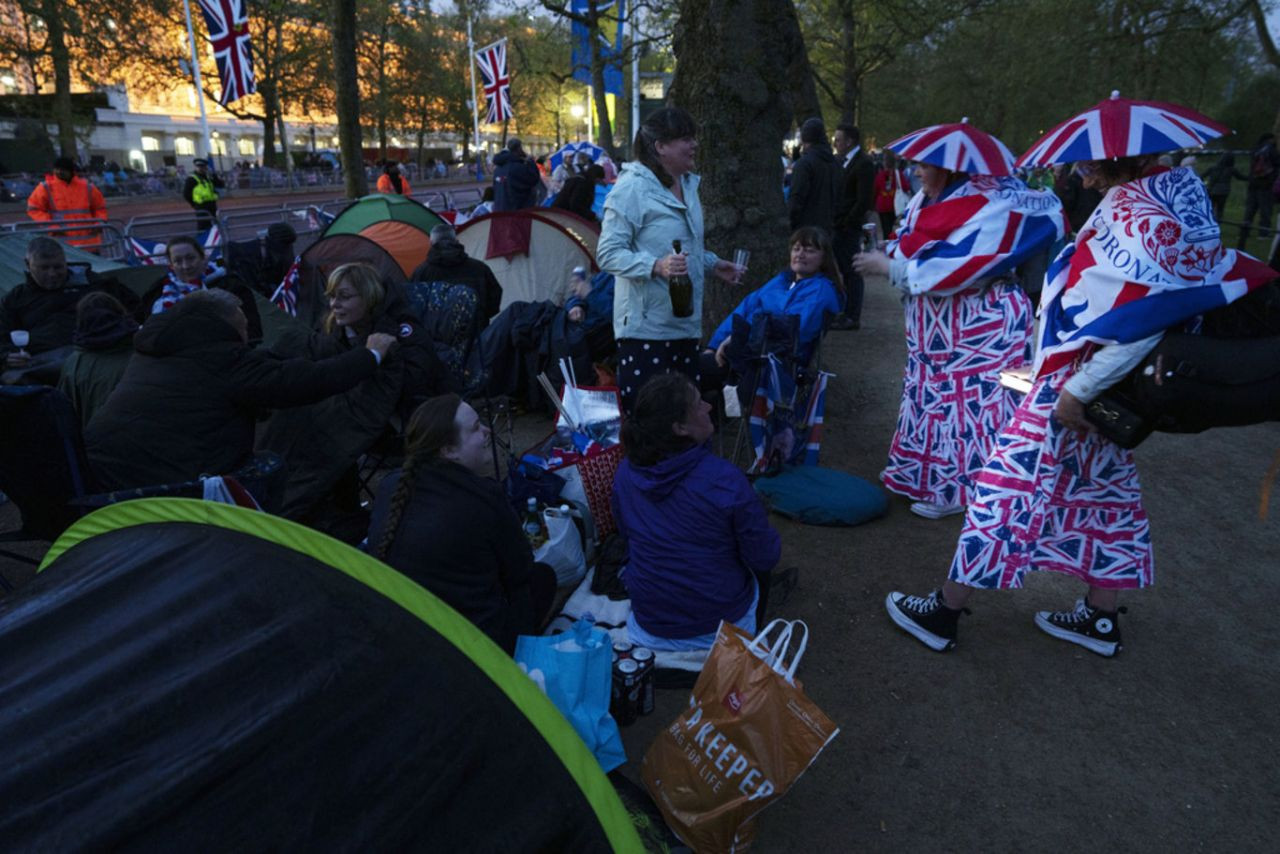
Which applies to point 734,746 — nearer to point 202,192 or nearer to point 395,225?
point 395,225

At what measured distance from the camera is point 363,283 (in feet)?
13.6

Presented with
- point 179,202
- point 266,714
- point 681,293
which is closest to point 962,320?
point 681,293

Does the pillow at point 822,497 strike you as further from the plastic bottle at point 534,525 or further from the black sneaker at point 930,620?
the plastic bottle at point 534,525

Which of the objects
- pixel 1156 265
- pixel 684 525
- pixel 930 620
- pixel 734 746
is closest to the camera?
pixel 734 746

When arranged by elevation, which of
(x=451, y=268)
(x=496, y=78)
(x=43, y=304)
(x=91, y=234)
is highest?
(x=496, y=78)

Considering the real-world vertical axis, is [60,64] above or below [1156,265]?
above

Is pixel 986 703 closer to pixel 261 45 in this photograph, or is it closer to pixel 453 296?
pixel 453 296

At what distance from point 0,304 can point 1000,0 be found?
A: 2241 centimetres

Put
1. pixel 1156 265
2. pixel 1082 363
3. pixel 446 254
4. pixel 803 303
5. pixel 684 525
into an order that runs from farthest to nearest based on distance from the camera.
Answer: pixel 446 254
pixel 803 303
pixel 684 525
pixel 1082 363
pixel 1156 265

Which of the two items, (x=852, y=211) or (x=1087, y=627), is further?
(x=852, y=211)

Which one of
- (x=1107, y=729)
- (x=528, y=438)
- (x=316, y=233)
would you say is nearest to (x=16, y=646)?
(x=1107, y=729)

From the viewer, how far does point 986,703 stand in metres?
2.88

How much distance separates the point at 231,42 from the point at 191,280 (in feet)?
34.2

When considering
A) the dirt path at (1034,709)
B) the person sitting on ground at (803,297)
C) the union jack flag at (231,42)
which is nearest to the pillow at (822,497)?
the dirt path at (1034,709)
